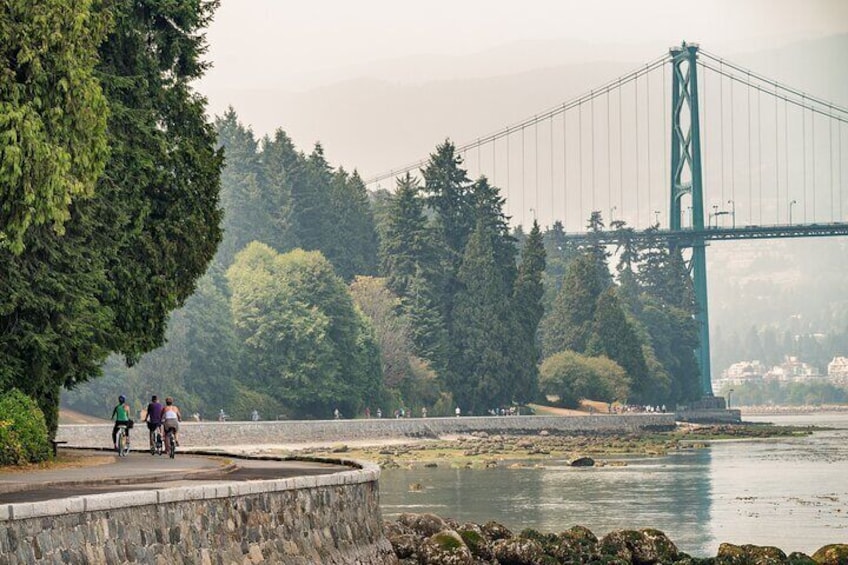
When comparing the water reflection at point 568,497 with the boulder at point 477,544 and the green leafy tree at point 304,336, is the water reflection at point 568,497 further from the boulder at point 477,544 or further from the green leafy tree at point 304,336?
the green leafy tree at point 304,336

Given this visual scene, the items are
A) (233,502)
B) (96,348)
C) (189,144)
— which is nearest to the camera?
(233,502)

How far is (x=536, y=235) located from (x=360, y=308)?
17745mm

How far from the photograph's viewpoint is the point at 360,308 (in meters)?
125

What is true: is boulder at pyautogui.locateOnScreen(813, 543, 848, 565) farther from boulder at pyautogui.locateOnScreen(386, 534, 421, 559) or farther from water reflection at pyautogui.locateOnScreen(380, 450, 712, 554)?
boulder at pyautogui.locateOnScreen(386, 534, 421, 559)

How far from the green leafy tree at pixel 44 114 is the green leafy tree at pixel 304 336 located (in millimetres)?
73430

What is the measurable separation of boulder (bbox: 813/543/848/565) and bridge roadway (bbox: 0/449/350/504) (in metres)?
10.9

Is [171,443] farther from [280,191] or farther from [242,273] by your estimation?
[280,191]

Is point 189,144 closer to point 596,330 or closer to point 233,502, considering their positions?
point 233,502

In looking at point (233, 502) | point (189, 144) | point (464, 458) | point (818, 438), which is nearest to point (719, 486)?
point (464, 458)

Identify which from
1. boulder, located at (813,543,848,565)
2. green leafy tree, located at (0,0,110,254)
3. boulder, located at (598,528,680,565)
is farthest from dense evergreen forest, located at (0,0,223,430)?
boulder, located at (813,543,848,565)

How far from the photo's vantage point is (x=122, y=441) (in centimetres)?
3909

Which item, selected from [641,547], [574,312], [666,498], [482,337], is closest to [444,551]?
[641,547]

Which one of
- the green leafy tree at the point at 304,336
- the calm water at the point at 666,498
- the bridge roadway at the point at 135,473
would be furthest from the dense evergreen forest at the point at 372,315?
the bridge roadway at the point at 135,473

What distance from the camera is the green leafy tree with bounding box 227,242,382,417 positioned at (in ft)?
346
